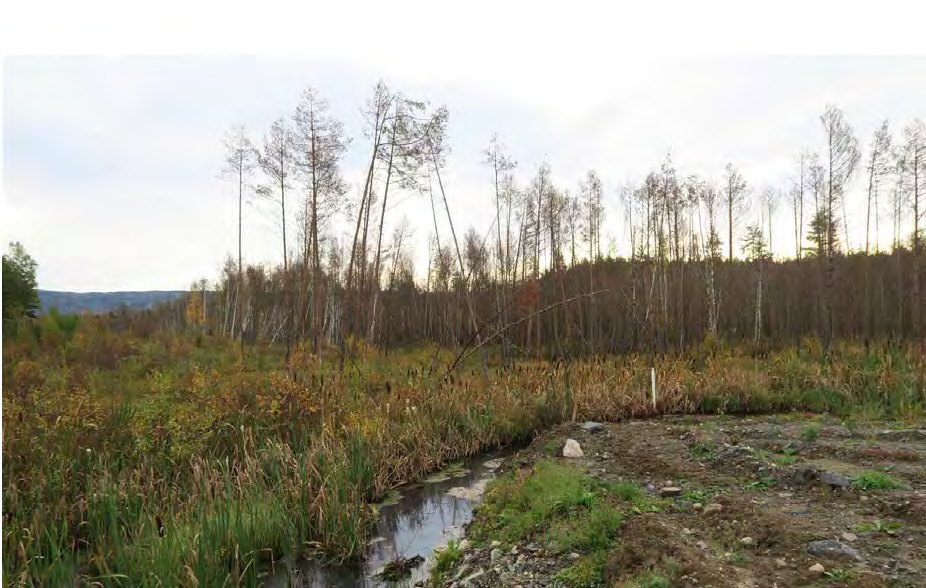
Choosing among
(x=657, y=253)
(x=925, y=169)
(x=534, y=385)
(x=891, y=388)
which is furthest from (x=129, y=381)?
(x=925, y=169)

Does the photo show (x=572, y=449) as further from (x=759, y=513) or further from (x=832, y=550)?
(x=832, y=550)

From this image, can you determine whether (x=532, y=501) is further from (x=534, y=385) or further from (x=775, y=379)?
(x=775, y=379)

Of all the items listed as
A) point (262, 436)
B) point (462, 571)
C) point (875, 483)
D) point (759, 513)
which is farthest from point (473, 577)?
point (875, 483)

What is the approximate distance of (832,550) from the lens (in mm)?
3014

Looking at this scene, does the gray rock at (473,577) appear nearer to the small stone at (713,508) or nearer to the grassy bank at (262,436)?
the grassy bank at (262,436)

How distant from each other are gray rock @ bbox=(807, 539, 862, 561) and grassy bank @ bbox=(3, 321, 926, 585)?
3475mm

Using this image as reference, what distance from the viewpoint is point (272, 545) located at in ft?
13.4

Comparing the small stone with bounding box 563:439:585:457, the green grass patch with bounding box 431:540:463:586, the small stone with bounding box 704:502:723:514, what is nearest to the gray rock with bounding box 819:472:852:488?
the small stone with bounding box 704:502:723:514

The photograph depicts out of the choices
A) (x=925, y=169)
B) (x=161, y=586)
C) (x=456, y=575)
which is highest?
(x=925, y=169)

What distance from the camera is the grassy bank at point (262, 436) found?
3.60m

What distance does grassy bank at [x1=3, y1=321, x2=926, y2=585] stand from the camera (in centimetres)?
360

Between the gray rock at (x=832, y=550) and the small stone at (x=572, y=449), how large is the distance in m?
3.01

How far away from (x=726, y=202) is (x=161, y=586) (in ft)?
67.5

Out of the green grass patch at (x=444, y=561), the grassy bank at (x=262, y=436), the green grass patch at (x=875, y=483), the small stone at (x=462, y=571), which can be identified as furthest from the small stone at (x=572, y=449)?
the green grass patch at (x=875, y=483)
